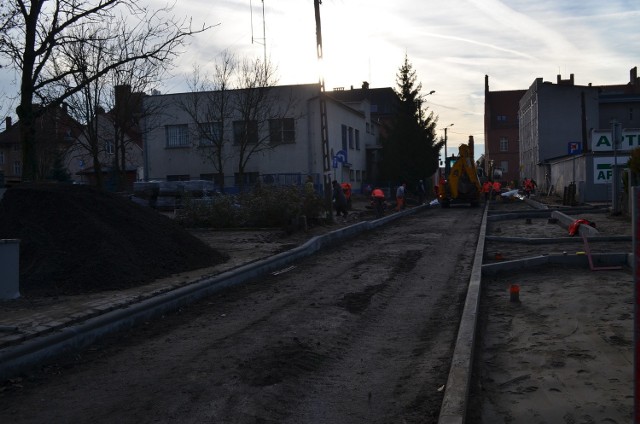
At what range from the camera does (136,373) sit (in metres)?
6.07

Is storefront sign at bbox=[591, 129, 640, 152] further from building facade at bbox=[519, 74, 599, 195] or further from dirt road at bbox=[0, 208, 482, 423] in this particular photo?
building facade at bbox=[519, 74, 599, 195]

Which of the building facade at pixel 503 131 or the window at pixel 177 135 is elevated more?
the building facade at pixel 503 131

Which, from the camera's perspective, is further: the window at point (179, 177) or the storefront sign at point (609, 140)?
the window at point (179, 177)

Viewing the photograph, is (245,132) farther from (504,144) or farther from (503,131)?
(503,131)

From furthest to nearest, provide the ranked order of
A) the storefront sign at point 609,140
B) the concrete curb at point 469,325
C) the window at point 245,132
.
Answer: the window at point 245,132 < the storefront sign at point 609,140 < the concrete curb at point 469,325

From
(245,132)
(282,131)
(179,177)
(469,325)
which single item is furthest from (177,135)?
(469,325)

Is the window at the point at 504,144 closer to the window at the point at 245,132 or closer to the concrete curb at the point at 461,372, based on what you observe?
the window at the point at 245,132

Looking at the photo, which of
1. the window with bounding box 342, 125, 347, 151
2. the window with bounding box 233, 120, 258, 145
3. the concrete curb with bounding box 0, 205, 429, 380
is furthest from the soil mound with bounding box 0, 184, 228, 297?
the window with bounding box 342, 125, 347, 151

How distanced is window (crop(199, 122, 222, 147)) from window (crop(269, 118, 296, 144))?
3.39 meters

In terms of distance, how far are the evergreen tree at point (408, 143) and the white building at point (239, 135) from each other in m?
7.71

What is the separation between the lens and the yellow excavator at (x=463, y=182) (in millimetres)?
36844

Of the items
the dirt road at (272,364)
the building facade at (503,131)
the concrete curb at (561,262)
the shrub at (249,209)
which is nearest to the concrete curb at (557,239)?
the concrete curb at (561,262)

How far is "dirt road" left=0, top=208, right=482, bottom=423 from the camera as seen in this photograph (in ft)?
16.5

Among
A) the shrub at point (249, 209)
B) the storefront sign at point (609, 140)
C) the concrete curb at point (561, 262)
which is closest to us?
the concrete curb at point (561, 262)
